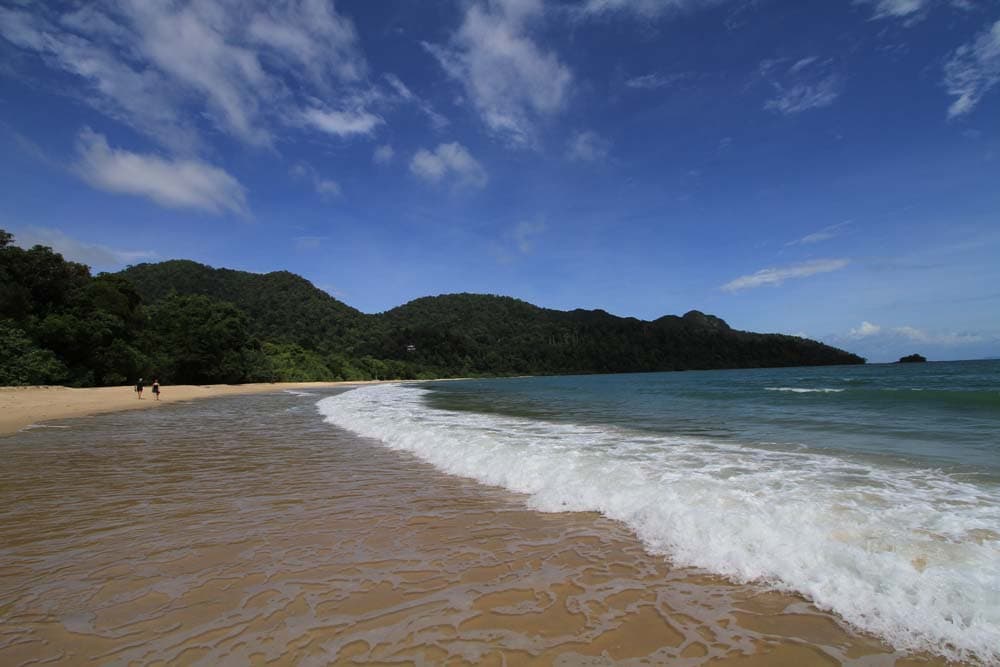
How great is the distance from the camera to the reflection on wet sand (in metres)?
2.78

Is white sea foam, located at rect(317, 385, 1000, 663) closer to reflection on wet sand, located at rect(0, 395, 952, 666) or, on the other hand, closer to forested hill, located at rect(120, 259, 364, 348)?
reflection on wet sand, located at rect(0, 395, 952, 666)

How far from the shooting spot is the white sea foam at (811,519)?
3.17 m

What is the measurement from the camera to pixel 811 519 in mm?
4680

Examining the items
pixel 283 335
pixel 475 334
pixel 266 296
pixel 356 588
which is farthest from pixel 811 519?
pixel 475 334

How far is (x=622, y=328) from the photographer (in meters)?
157

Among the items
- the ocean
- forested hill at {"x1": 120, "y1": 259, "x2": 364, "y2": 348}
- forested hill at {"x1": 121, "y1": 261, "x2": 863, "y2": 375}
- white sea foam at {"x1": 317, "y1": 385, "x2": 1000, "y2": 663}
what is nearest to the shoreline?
the ocean

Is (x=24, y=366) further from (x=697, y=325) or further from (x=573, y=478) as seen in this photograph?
(x=697, y=325)

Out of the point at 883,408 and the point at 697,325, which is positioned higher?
the point at 697,325

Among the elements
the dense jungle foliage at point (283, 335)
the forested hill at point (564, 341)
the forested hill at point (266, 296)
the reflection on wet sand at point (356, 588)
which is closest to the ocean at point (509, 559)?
the reflection on wet sand at point (356, 588)

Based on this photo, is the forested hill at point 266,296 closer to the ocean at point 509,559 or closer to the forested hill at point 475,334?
the forested hill at point 475,334

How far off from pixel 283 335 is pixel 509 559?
103135mm

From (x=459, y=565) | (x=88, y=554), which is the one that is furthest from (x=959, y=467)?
(x=88, y=554)

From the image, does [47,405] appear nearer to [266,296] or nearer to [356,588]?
[356,588]

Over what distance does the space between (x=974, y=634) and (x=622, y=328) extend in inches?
6241
